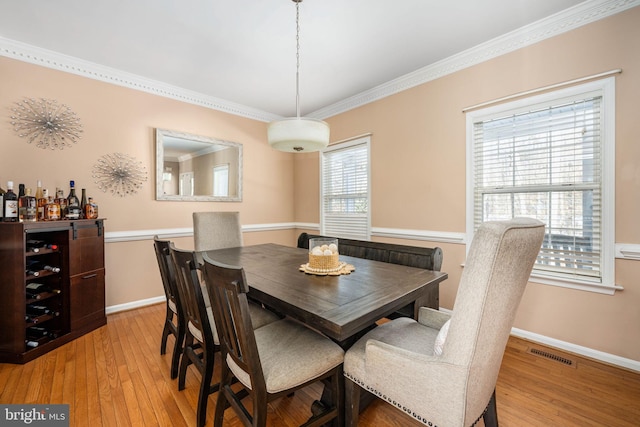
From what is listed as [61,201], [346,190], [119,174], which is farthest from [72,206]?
[346,190]

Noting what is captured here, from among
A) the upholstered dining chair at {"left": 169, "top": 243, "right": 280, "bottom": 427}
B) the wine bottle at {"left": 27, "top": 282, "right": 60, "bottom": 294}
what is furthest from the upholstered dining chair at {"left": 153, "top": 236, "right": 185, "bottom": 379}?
the wine bottle at {"left": 27, "top": 282, "right": 60, "bottom": 294}

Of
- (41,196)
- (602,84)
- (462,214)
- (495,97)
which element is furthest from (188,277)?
(602,84)

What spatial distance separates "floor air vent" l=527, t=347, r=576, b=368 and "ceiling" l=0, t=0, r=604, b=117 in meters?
2.75

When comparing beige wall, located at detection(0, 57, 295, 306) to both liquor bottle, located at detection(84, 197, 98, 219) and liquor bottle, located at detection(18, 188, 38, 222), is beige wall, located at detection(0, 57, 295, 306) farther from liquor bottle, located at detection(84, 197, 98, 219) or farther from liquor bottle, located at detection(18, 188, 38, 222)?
liquor bottle, located at detection(18, 188, 38, 222)

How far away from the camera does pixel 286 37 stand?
95.7 inches

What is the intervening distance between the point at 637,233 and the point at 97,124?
4914 mm

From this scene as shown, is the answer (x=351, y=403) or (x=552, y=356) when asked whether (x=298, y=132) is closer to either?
(x=351, y=403)

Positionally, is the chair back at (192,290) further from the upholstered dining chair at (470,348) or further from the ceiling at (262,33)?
the ceiling at (262,33)

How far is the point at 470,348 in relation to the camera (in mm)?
898

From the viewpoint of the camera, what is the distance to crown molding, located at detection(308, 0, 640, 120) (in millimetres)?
2012

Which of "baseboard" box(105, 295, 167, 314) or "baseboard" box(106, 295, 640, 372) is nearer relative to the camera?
"baseboard" box(106, 295, 640, 372)

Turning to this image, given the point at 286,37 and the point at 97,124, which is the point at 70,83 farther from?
the point at 286,37

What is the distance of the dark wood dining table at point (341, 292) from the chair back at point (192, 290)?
0.28m

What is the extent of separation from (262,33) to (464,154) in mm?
2253
